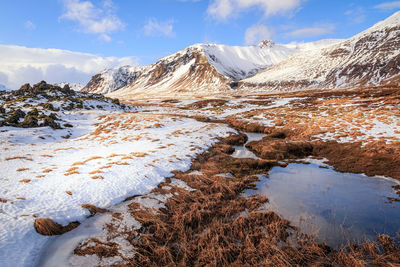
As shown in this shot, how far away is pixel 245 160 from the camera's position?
16344 mm

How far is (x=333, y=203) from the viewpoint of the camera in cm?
1006

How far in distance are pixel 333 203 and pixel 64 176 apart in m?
16.1

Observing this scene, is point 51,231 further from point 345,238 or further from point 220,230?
point 345,238

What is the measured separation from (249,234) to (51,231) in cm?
818

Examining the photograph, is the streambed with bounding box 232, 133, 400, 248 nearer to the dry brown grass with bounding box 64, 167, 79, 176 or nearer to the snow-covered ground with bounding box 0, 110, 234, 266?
the snow-covered ground with bounding box 0, 110, 234, 266

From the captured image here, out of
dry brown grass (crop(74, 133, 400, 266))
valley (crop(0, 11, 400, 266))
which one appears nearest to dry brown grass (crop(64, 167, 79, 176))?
valley (crop(0, 11, 400, 266))

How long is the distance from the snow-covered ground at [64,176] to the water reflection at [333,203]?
301 inches

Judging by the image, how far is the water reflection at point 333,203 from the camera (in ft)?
25.8

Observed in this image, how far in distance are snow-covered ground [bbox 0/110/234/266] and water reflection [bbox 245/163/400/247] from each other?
7647 mm

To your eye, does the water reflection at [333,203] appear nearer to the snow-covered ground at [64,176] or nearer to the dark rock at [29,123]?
the snow-covered ground at [64,176]

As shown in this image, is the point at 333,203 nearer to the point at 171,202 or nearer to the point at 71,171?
the point at 171,202

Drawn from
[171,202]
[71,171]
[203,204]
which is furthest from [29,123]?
[203,204]

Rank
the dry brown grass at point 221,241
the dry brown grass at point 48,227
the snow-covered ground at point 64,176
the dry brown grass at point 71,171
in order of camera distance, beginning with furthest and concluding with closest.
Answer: the dry brown grass at point 71,171, the dry brown grass at point 48,227, the snow-covered ground at point 64,176, the dry brown grass at point 221,241

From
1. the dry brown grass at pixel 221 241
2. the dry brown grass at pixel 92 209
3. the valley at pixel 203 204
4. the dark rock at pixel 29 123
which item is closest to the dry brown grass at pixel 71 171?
the valley at pixel 203 204
